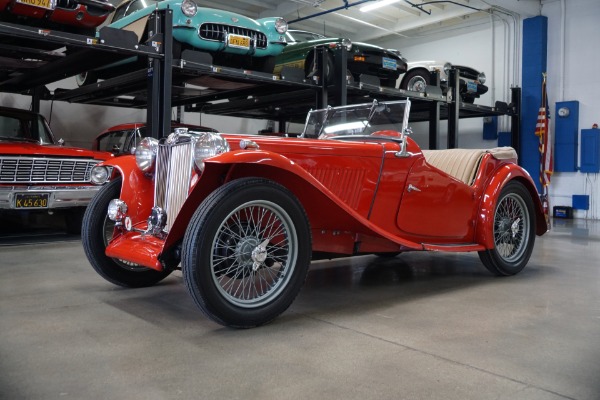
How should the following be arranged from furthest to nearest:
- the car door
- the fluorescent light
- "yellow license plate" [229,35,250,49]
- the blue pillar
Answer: the blue pillar, the fluorescent light, "yellow license plate" [229,35,250,49], the car door

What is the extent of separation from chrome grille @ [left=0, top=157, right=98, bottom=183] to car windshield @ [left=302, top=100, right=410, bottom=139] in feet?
10.5

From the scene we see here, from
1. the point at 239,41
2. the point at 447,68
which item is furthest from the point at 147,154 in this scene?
the point at 447,68

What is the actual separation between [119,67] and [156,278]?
4.48 metres

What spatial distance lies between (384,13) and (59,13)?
9884mm

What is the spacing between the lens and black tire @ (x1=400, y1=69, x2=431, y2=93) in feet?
30.4

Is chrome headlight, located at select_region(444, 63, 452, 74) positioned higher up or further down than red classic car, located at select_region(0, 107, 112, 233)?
higher up

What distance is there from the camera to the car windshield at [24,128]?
21.4 feet

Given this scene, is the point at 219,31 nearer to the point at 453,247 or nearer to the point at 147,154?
the point at 147,154

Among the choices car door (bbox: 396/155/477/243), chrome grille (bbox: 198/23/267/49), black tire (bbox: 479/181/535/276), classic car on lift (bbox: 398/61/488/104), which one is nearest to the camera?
car door (bbox: 396/155/477/243)

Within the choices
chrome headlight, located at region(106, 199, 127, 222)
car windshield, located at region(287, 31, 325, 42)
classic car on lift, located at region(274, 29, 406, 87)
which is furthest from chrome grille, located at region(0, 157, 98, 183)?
car windshield, located at region(287, 31, 325, 42)

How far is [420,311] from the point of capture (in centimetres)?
310

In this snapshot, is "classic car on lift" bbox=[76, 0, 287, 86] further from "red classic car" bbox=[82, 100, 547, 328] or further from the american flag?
the american flag

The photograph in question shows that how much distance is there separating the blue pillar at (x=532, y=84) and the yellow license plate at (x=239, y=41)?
813 centimetres

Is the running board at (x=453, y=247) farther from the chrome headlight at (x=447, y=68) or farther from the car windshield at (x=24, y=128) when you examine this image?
the chrome headlight at (x=447, y=68)
